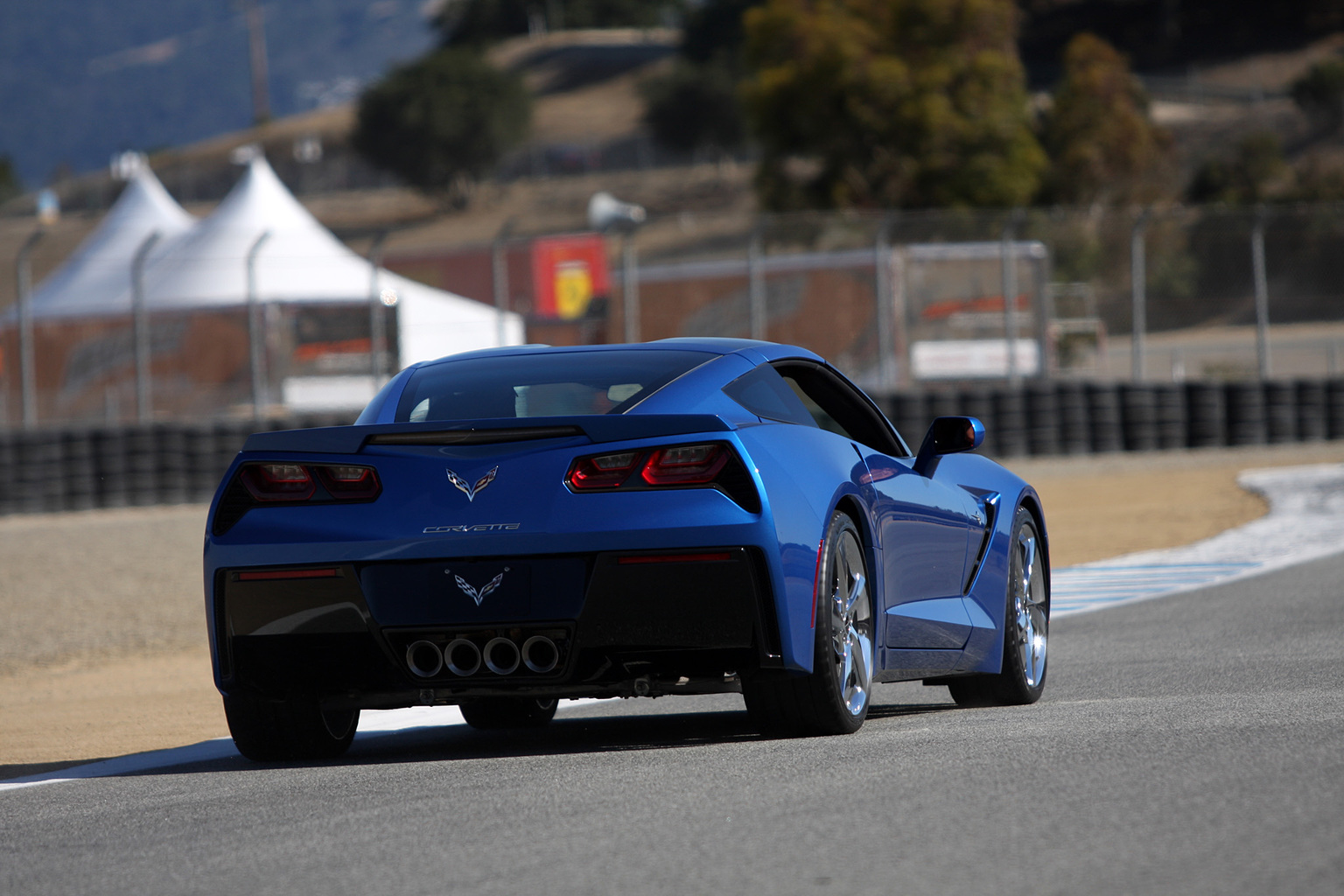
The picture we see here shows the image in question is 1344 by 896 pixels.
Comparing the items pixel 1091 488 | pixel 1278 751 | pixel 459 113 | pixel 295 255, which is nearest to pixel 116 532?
pixel 1091 488

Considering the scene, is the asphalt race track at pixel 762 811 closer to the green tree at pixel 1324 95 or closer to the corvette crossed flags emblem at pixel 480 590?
the corvette crossed flags emblem at pixel 480 590

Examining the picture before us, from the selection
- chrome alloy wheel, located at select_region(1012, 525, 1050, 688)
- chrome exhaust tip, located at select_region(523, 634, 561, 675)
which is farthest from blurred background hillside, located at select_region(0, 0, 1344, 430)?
chrome exhaust tip, located at select_region(523, 634, 561, 675)

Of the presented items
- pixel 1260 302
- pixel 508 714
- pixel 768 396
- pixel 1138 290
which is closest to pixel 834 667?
pixel 768 396

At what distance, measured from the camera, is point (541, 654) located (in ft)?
17.5

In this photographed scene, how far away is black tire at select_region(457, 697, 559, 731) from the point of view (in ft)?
23.1

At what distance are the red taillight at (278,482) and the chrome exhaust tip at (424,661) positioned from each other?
1.78ft

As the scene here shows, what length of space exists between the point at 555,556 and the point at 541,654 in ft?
0.97

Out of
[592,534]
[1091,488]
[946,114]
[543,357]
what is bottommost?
[1091,488]

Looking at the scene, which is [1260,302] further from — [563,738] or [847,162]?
[847,162]

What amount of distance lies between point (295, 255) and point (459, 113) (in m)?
69.7

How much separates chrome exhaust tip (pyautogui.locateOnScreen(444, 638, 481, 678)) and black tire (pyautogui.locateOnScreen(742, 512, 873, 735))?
772 millimetres

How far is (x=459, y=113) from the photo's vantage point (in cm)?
9800

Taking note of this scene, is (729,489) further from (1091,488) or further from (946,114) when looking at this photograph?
(946,114)

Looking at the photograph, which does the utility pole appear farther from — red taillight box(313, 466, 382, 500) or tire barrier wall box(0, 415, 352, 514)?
red taillight box(313, 466, 382, 500)
